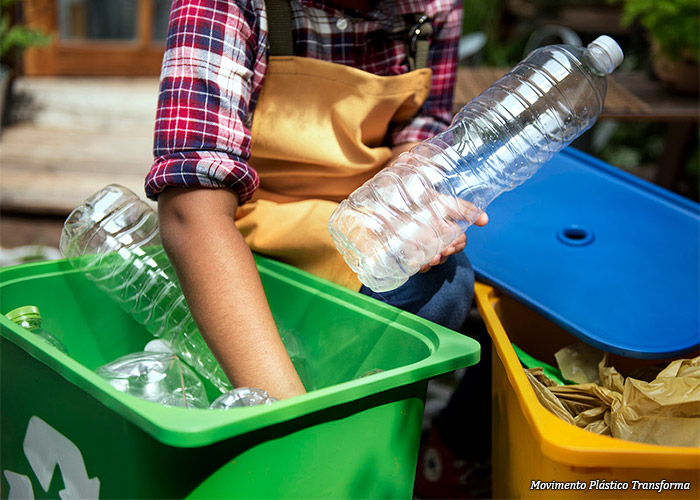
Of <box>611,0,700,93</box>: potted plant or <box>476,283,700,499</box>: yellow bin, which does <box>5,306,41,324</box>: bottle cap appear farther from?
<box>611,0,700,93</box>: potted plant

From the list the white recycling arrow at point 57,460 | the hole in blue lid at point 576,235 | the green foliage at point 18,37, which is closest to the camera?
the white recycling arrow at point 57,460

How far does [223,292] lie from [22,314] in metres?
0.38

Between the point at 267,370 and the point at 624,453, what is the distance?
1.75 feet

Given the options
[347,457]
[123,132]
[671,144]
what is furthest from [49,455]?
[123,132]

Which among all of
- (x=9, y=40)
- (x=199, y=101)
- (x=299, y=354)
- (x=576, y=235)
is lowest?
(x=9, y=40)

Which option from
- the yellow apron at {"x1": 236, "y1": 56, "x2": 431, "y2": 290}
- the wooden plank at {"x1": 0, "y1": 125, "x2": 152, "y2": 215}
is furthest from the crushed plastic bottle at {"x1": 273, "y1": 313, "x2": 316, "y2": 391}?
the wooden plank at {"x1": 0, "y1": 125, "x2": 152, "y2": 215}

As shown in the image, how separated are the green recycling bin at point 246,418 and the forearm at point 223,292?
15 centimetres

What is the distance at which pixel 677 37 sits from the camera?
8.33 feet

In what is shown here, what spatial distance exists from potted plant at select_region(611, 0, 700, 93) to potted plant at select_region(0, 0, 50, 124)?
2.89 meters

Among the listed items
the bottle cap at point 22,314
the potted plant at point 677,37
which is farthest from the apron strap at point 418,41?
the potted plant at point 677,37

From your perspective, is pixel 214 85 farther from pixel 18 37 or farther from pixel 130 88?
pixel 130 88

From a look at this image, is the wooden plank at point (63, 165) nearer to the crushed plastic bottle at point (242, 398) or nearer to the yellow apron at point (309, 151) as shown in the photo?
the yellow apron at point (309, 151)

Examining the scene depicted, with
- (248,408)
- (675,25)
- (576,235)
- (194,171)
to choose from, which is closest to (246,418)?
(248,408)

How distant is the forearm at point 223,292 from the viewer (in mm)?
1123
